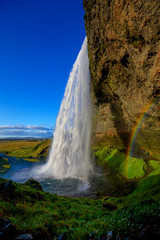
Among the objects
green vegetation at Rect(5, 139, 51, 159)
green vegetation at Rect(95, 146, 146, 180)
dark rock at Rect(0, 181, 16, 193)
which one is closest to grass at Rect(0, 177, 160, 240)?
dark rock at Rect(0, 181, 16, 193)

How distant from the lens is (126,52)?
11.7 meters

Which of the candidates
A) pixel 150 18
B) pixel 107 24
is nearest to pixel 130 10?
pixel 150 18

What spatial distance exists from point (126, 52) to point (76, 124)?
13428 mm

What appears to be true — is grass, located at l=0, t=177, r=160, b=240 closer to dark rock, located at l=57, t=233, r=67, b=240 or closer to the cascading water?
dark rock, located at l=57, t=233, r=67, b=240

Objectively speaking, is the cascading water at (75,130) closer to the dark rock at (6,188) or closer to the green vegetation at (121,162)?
the green vegetation at (121,162)

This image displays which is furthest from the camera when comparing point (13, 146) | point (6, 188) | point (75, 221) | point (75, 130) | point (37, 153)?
point (13, 146)

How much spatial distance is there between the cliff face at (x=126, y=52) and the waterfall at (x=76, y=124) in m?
4.56

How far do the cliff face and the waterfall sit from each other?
15.0 ft

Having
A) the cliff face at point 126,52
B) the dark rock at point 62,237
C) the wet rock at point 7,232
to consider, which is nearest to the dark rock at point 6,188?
the wet rock at point 7,232

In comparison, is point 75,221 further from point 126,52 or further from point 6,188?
point 126,52

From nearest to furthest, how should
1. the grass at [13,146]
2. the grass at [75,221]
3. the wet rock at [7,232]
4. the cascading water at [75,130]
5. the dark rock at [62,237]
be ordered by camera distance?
1. the wet rock at [7,232]
2. the dark rock at [62,237]
3. the grass at [75,221]
4. the cascading water at [75,130]
5. the grass at [13,146]

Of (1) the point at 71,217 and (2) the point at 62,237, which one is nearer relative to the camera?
(2) the point at 62,237

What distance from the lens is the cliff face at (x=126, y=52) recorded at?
30.1 ft

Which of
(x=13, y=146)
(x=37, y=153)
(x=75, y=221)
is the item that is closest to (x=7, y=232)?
(x=75, y=221)
